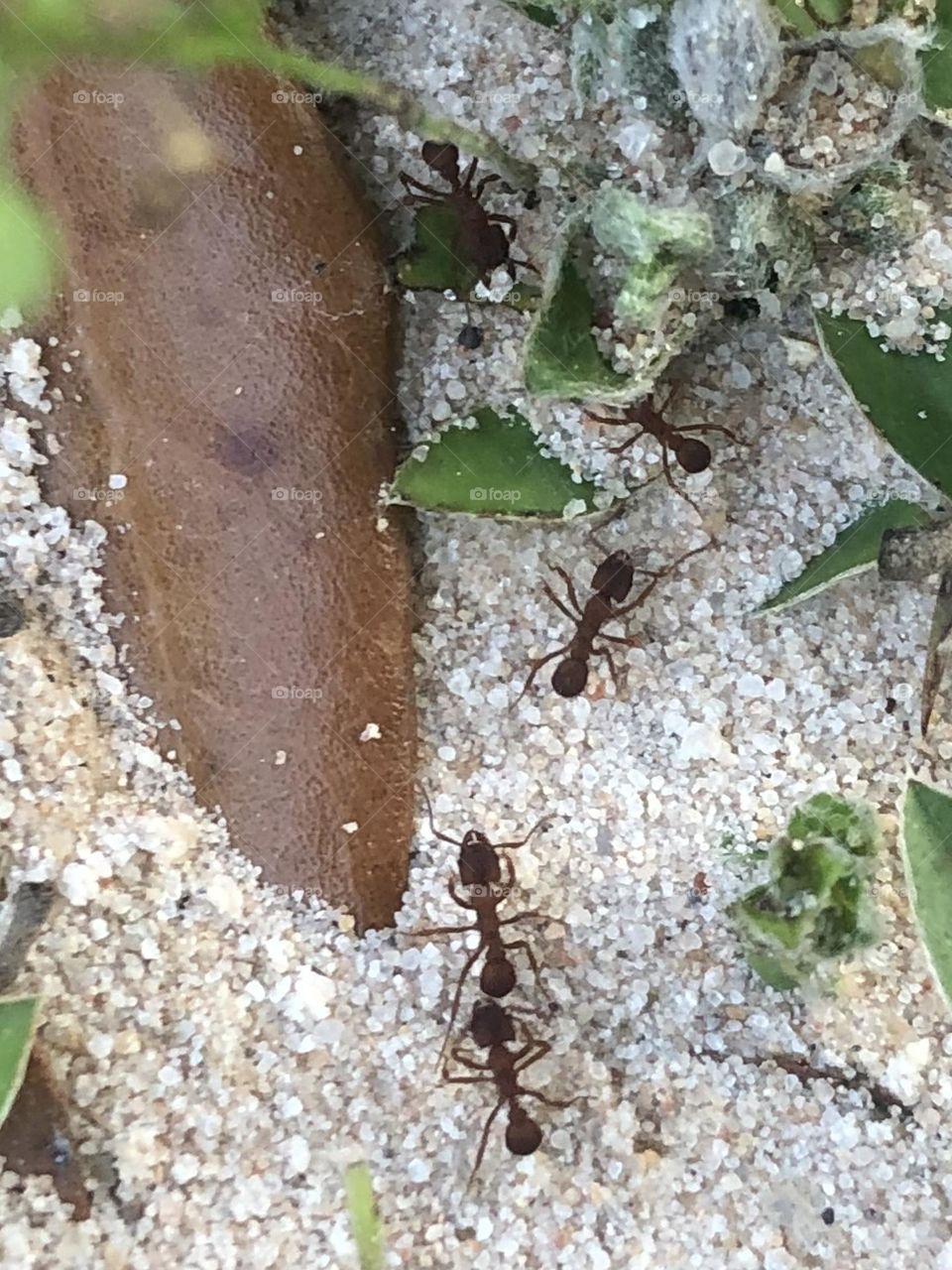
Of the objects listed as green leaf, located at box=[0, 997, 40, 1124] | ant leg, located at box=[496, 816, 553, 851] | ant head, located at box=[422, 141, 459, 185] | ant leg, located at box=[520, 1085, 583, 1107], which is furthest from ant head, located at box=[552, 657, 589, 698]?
green leaf, located at box=[0, 997, 40, 1124]

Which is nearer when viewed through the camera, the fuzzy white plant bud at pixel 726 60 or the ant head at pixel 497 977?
the fuzzy white plant bud at pixel 726 60

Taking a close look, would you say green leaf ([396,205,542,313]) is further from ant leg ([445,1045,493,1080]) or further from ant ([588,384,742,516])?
ant leg ([445,1045,493,1080])

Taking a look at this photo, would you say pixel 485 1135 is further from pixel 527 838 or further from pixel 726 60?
pixel 726 60

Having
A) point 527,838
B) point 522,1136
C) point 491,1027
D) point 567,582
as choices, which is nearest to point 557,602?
point 567,582

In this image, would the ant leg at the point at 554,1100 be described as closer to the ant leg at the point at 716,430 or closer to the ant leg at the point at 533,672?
the ant leg at the point at 533,672

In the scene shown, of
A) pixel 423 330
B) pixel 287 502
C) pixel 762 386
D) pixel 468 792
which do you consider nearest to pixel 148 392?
pixel 287 502

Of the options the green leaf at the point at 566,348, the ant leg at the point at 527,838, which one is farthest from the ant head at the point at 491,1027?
the green leaf at the point at 566,348
